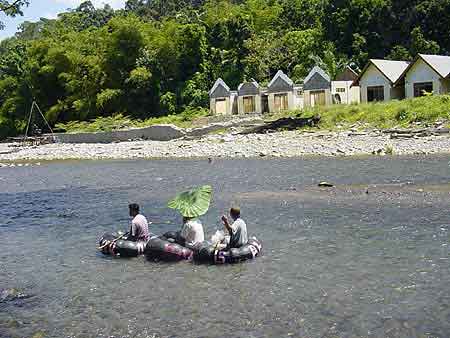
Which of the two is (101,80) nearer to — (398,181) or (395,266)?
(398,181)

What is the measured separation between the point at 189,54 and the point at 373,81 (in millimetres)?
27132

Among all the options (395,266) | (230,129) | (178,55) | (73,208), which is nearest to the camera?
(395,266)

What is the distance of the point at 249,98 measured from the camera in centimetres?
6431

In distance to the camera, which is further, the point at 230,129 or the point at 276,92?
the point at 276,92

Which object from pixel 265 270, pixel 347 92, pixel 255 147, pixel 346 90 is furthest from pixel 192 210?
pixel 347 92

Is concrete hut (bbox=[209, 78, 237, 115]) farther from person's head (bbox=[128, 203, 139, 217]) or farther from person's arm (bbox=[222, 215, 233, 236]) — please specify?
person's arm (bbox=[222, 215, 233, 236])

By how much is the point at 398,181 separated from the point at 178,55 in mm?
53569

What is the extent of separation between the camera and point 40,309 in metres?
12.3

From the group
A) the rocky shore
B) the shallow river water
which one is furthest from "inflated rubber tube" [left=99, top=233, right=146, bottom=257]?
the rocky shore

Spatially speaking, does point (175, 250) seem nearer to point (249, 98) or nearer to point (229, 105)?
point (249, 98)

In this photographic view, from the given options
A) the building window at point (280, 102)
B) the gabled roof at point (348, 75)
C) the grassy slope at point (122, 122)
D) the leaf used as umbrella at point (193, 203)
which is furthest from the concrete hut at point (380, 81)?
the leaf used as umbrella at point (193, 203)

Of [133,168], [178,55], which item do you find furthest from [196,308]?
[178,55]

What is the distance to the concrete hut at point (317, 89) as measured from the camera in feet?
195

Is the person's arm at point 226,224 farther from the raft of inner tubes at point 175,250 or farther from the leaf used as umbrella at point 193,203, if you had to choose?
the leaf used as umbrella at point 193,203
